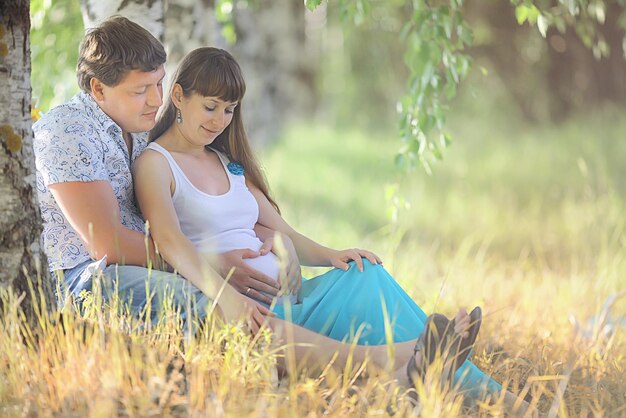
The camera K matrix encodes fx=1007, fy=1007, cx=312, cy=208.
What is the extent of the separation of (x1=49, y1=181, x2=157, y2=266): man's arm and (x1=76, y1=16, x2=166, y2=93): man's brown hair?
369 mm

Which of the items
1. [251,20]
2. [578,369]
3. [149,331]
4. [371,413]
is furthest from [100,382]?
[251,20]

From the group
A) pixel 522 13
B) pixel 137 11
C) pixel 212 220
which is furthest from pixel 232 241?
pixel 522 13

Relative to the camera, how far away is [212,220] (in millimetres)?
3225

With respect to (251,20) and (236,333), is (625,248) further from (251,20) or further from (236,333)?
(251,20)

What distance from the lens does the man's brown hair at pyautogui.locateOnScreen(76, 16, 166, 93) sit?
3.10m

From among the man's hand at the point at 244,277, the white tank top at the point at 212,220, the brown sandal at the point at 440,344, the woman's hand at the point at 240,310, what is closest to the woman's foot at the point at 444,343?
the brown sandal at the point at 440,344

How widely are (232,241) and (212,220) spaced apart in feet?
0.30

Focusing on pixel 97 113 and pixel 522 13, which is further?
pixel 522 13

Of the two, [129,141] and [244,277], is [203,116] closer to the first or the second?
[129,141]

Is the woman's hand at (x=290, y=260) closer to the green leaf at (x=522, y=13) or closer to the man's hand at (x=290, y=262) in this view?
the man's hand at (x=290, y=262)

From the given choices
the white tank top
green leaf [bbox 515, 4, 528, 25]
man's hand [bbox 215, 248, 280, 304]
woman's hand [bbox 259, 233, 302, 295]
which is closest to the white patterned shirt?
the white tank top

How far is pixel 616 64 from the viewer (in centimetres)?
1248

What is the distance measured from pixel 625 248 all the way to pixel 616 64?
7.21 m

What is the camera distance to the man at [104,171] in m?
2.99
